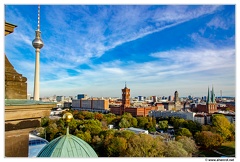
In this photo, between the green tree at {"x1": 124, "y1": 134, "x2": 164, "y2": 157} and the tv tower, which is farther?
the tv tower

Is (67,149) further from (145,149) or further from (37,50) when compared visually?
(37,50)

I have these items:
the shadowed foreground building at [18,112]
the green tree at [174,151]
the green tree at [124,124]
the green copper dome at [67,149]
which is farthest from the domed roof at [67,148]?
the green tree at [124,124]

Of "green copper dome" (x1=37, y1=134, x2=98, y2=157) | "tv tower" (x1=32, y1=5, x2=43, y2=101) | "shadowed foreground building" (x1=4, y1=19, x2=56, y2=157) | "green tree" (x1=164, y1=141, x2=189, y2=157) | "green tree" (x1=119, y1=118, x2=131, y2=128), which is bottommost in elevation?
"green tree" (x1=119, y1=118, x2=131, y2=128)

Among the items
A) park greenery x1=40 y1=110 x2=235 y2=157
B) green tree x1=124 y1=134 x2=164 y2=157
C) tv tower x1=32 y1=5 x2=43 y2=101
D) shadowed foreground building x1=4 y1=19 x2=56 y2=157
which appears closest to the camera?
shadowed foreground building x1=4 y1=19 x2=56 y2=157

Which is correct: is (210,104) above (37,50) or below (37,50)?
below

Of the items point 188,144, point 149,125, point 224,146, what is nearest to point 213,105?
point 149,125

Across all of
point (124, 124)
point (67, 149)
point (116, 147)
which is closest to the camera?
point (67, 149)

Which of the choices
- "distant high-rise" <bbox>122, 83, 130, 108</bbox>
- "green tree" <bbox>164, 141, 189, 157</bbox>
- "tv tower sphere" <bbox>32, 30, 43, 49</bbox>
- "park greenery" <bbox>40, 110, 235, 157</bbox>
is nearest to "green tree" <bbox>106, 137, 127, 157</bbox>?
"park greenery" <bbox>40, 110, 235, 157</bbox>

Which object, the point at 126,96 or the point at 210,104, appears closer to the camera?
the point at 210,104

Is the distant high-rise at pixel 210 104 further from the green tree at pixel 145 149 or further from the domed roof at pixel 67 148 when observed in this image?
the domed roof at pixel 67 148

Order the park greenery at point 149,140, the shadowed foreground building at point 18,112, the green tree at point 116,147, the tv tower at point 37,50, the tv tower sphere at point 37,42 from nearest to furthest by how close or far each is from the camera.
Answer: the shadowed foreground building at point 18,112 → the park greenery at point 149,140 → the green tree at point 116,147 → the tv tower at point 37,50 → the tv tower sphere at point 37,42

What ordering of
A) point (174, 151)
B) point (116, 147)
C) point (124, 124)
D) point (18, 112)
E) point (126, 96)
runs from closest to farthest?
1. point (18, 112)
2. point (174, 151)
3. point (116, 147)
4. point (124, 124)
5. point (126, 96)

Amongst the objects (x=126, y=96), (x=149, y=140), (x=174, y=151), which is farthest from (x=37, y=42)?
(x=126, y=96)

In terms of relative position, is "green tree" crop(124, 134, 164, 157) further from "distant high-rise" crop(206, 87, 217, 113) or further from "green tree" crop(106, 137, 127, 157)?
"distant high-rise" crop(206, 87, 217, 113)
